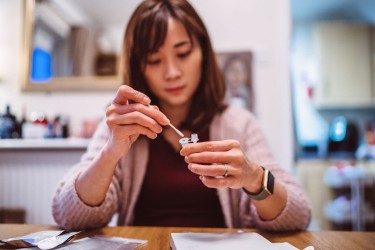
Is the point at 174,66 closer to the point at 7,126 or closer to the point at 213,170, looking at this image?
the point at 213,170

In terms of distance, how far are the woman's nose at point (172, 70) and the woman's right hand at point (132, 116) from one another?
0.31m

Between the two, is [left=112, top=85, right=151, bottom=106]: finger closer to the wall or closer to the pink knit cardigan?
the pink knit cardigan

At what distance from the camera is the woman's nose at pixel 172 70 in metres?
0.99

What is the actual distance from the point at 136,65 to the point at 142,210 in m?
0.45

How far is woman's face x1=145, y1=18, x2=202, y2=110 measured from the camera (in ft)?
3.29

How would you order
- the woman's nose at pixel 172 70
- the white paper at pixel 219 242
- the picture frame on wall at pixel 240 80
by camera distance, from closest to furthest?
the white paper at pixel 219 242 < the woman's nose at pixel 172 70 < the picture frame on wall at pixel 240 80

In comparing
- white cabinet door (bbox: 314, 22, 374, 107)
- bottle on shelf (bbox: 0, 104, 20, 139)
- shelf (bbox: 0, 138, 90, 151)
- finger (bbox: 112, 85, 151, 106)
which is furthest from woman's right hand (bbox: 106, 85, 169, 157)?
white cabinet door (bbox: 314, 22, 374, 107)

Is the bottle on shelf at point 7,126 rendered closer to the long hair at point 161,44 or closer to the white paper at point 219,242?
the long hair at point 161,44

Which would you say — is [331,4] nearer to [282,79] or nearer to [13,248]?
[282,79]

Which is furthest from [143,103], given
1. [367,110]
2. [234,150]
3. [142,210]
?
[367,110]

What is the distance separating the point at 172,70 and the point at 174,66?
18mm

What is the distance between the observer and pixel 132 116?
0.69m

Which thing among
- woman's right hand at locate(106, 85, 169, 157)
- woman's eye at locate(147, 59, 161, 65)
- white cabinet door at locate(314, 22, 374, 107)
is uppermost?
white cabinet door at locate(314, 22, 374, 107)

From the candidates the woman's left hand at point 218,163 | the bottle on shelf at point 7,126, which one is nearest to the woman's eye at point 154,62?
the woman's left hand at point 218,163
